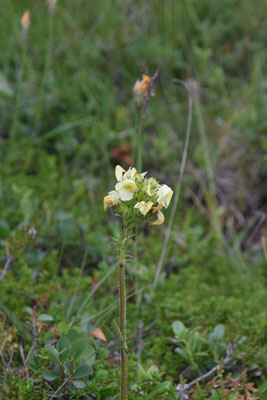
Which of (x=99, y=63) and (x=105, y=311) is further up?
(x=99, y=63)

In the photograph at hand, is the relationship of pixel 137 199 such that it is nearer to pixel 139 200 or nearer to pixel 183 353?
pixel 139 200

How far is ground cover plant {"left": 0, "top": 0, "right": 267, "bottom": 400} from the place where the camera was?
1.67 metres

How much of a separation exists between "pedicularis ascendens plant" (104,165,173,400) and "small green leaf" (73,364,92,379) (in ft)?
0.58

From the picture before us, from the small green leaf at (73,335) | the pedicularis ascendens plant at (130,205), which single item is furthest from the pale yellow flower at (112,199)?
the small green leaf at (73,335)

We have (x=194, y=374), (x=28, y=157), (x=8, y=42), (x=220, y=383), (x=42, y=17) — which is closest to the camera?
(x=220, y=383)

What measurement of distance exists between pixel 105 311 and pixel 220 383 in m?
0.54

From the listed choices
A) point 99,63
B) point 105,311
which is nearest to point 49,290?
point 105,311

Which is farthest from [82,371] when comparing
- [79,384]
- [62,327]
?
[62,327]

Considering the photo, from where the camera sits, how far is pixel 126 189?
4.20 feet

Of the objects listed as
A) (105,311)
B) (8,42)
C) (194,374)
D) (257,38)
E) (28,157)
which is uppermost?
(8,42)

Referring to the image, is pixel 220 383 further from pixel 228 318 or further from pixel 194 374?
pixel 228 318

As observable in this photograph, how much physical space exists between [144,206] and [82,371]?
59cm

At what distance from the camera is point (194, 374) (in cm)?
176

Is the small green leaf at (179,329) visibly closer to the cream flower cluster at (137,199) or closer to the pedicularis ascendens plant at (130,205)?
the pedicularis ascendens plant at (130,205)
